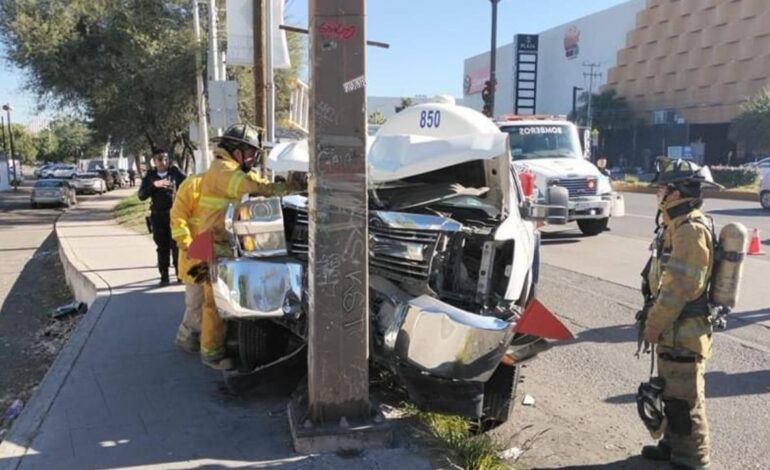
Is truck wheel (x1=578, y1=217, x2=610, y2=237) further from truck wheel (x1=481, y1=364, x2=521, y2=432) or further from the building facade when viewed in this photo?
the building facade

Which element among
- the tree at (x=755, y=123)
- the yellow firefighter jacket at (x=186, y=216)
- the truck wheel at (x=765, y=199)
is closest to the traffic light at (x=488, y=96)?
the truck wheel at (x=765, y=199)

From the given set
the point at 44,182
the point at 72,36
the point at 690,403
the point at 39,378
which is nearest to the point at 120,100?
the point at 72,36

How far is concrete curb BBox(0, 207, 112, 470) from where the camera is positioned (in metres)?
3.84

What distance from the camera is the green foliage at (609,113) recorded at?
7300 centimetres

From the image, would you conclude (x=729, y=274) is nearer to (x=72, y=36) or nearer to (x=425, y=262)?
(x=425, y=262)

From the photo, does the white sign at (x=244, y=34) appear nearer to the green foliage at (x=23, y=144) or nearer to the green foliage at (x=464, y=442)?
the green foliage at (x=464, y=442)

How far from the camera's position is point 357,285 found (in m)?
3.73

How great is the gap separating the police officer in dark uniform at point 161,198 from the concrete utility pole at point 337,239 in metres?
5.01

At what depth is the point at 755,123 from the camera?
178 feet

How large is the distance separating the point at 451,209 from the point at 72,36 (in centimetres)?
2141

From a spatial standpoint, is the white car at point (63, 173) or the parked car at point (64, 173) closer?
the white car at point (63, 173)

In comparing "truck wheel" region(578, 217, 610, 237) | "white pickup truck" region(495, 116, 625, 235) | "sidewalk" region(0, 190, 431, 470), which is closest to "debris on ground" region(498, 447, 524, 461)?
"sidewalk" region(0, 190, 431, 470)

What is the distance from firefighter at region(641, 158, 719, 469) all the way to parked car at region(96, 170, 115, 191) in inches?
1890

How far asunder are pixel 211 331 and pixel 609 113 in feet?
245
